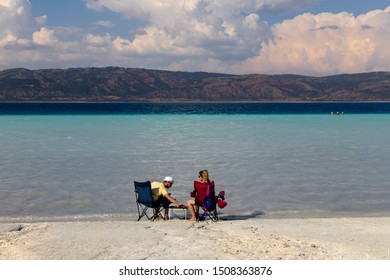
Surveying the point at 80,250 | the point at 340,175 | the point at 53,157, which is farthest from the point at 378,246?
the point at 53,157

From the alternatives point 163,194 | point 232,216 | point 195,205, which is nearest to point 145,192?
point 163,194

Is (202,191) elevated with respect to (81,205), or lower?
elevated

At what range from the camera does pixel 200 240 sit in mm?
9000

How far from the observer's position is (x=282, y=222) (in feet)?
35.9

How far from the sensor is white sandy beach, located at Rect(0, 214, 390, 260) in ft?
26.5

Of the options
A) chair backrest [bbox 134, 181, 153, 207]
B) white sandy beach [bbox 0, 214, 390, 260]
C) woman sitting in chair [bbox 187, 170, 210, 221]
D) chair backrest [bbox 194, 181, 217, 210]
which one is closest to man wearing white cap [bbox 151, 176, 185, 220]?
chair backrest [bbox 134, 181, 153, 207]

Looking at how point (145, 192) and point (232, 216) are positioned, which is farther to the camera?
point (232, 216)

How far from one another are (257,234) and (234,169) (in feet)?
34.1

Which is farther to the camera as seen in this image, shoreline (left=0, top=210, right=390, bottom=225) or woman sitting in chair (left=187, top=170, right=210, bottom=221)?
shoreline (left=0, top=210, right=390, bottom=225)

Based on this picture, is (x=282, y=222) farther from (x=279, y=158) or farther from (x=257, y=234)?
(x=279, y=158)

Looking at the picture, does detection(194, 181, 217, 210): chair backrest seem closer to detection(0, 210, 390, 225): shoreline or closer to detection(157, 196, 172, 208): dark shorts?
detection(157, 196, 172, 208): dark shorts

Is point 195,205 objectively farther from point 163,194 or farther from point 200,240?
point 200,240

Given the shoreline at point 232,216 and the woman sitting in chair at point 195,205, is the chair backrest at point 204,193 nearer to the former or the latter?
the woman sitting in chair at point 195,205

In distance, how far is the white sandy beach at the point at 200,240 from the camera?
318 inches
